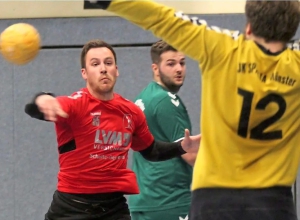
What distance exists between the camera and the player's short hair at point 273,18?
7.20ft

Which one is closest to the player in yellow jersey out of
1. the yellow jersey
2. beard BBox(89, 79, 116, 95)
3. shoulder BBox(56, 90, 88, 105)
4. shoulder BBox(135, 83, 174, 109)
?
the yellow jersey

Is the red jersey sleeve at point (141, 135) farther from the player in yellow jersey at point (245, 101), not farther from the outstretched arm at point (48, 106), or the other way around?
the player in yellow jersey at point (245, 101)

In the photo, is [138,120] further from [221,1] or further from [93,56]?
[221,1]

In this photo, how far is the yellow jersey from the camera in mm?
2205

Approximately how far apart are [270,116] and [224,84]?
0.20 m

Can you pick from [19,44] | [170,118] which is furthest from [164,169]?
[19,44]

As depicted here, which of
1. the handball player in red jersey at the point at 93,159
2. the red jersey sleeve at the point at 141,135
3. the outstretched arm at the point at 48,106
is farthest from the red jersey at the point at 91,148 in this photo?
the outstretched arm at the point at 48,106

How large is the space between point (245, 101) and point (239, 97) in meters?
0.03

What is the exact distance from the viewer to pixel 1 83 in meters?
5.53

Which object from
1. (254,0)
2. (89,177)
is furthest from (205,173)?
(89,177)

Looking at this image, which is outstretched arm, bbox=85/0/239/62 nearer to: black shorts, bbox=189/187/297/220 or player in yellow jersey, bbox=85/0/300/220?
player in yellow jersey, bbox=85/0/300/220

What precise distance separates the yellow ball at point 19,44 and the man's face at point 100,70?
0.35 m

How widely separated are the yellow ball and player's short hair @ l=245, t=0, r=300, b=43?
1.53 metres

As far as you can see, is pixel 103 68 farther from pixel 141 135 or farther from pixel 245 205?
pixel 245 205
